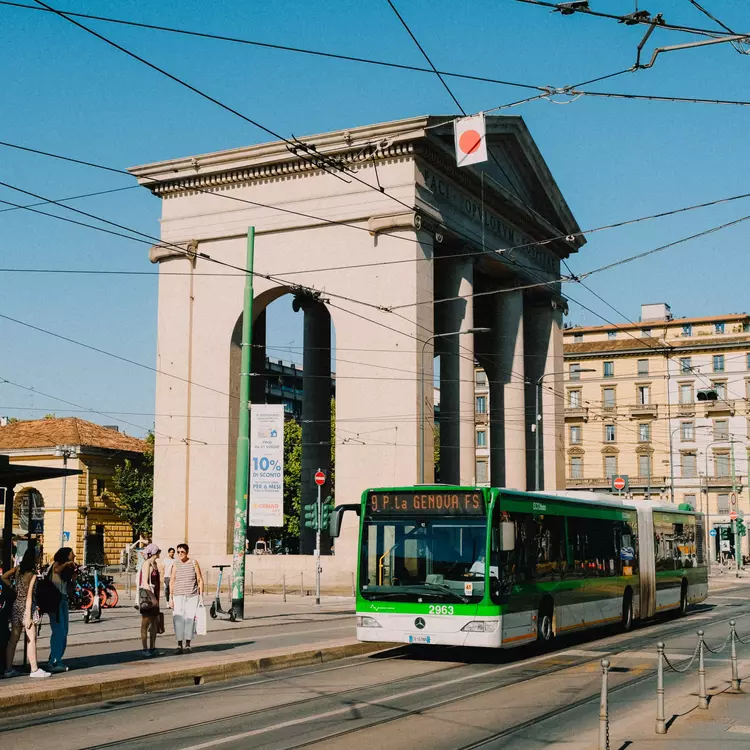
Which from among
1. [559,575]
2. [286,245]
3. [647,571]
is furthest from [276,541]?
[559,575]

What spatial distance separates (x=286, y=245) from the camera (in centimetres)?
3934

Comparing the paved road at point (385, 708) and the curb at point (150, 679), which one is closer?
the paved road at point (385, 708)

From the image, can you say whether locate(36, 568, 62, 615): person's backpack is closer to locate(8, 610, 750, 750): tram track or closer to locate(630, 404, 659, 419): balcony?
locate(8, 610, 750, 750): tram track

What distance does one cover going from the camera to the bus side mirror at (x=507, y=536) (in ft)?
55.9

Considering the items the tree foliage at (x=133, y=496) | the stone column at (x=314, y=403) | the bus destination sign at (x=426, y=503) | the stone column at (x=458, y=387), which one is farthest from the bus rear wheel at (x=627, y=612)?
the tree foliage at (x=133, y=496)

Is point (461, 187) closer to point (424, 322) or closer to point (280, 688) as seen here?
point (424, 322)

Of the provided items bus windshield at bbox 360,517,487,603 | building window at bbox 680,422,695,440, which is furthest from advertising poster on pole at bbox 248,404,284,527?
building window at bbox 680,422,695,440

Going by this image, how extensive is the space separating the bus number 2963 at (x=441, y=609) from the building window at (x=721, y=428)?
7069 centimetres

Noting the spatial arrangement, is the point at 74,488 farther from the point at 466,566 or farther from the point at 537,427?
the point at 466,566

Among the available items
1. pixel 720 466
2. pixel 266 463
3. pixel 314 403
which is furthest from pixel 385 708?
pixel 720 466

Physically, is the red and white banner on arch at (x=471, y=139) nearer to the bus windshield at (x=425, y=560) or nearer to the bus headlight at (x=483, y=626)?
the bus windshield at (x=425, y=560)

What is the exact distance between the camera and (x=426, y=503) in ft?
57.1

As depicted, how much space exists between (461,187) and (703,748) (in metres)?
32.1

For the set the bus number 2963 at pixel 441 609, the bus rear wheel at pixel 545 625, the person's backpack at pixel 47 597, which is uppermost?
the person's backpack at pixel 47 597
